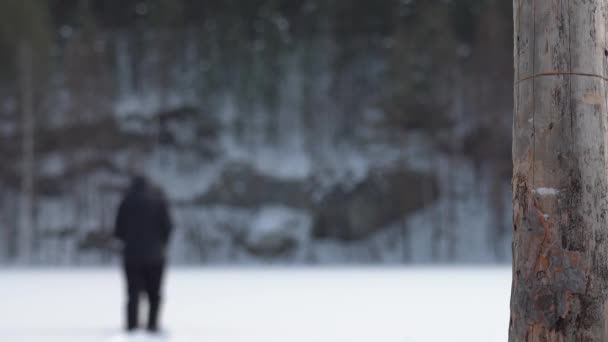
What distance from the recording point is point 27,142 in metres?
30.2

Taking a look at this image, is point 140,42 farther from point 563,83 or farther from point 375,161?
point 563,83

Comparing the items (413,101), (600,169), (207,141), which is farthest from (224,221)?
(600,169)

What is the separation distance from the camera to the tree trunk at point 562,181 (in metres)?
2.43

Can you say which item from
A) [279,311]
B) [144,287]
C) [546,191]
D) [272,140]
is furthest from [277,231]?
[546,191]

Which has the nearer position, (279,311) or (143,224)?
(143,224)

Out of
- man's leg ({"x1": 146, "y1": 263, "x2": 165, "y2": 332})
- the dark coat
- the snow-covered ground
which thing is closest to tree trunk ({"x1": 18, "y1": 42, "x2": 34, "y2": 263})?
the snow-covered ground

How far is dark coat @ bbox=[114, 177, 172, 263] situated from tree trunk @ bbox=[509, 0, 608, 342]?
4684 millimetres

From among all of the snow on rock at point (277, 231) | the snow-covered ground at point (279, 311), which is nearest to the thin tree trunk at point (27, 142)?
the snow on rock at point (277, 231)

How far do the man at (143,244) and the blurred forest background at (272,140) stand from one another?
77.0 feet

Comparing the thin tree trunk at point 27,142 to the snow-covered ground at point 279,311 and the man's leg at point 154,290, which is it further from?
the man's leg at point 154,290

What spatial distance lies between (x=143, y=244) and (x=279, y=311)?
2.89 m

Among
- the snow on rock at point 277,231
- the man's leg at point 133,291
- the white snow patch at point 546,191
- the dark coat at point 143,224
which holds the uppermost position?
the white snow patch at point 546,191

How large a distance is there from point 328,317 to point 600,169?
603 cm

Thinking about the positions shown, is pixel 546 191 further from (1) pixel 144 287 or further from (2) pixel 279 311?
(2) pixel 279 311
